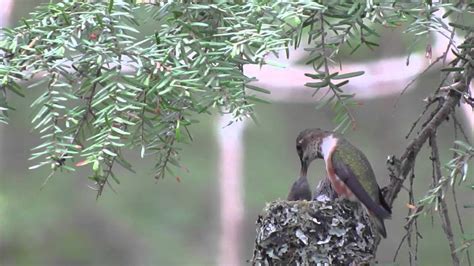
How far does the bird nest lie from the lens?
4.72 ft

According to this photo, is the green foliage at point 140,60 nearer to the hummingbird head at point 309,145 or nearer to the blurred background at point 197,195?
the hummingbird head at point 309,145

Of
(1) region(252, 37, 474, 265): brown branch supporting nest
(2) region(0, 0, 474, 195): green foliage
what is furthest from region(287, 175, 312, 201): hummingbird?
(2) region(0, 0, 474, 195): green foliage

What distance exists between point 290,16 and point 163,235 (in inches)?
276

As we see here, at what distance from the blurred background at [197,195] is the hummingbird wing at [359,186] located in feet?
16.9

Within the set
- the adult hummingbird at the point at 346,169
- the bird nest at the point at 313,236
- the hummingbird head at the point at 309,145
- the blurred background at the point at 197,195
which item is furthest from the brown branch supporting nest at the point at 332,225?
the blurred background at the point at 197,195

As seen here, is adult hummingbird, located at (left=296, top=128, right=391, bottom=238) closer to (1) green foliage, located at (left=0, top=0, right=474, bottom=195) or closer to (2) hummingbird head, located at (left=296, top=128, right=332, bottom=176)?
(2) hummingbird head, located at (left=296, top=128, right=332, bottom=176)

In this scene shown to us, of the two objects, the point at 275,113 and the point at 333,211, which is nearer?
the point at 333,211

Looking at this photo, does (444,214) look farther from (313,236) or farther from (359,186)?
(359,186)

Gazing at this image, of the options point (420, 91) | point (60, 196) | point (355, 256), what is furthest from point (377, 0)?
point (60, 196)

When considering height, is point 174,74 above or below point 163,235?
above

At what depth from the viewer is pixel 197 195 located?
8.29 meters

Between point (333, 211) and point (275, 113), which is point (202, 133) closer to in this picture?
point (275, 113)

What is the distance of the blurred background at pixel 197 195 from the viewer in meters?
7.52

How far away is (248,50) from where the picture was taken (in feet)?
3.70
